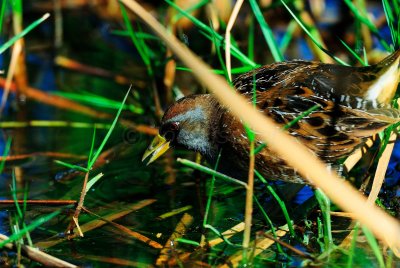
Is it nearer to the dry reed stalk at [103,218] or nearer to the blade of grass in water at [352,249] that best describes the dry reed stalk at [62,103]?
the dry reed stalk at [103,218]

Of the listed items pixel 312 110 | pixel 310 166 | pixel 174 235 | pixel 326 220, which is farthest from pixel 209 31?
pixel 310 166

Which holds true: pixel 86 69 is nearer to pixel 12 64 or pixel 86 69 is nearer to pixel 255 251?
pixel 12 64

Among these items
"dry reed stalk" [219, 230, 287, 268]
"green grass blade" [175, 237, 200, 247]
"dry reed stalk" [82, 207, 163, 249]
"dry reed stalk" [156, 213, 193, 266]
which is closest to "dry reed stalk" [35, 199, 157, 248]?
"dry reed stalk" [82, 207, 163, 249]

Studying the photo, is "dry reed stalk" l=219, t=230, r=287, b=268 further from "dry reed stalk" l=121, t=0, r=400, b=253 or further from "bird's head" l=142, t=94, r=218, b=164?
"dry reed stalk" l=121, t=0, r=400, b=253

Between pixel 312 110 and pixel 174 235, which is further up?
pixel 312 110

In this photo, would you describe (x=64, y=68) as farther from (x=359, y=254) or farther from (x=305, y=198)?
(x=359, y=254)
